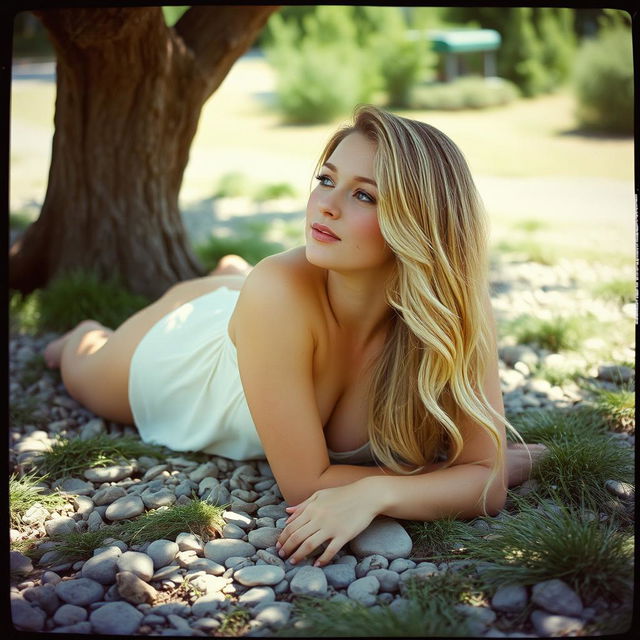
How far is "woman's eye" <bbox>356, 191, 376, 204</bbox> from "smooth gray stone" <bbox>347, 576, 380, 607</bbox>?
122 cm

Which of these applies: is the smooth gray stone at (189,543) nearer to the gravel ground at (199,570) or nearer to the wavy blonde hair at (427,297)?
the gravel ground at (199,570)

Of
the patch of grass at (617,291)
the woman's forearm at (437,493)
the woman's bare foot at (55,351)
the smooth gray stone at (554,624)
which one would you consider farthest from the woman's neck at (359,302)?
the patch of grass at (617,291)

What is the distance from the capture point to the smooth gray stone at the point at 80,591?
7.27 ft

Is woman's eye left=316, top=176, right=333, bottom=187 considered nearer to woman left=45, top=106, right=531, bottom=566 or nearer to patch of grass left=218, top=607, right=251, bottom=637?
woman left=45, top=106, right=531, bottom=566

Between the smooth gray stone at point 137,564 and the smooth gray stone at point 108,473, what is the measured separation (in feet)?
2.43

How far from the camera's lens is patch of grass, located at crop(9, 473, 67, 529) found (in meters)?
2.74

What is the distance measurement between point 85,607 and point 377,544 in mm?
954

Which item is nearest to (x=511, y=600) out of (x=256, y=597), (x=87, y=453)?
(x=256, y=597)

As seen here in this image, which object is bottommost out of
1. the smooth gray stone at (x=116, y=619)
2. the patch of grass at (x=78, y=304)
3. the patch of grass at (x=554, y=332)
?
the smooth gray stone at (x=116, y=619)

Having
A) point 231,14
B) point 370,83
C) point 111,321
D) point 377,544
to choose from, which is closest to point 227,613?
point 377,544

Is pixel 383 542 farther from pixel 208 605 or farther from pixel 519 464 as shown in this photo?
pixel 519 464

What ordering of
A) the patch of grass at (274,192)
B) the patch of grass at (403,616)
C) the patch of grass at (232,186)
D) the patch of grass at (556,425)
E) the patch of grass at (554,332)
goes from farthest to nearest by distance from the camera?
the patch of grass at (232,186)
the patch of grass at (274,192)
the patch of grass at (554,332)
the patch of grass at (556,425)
the patch of grass at (403,616)

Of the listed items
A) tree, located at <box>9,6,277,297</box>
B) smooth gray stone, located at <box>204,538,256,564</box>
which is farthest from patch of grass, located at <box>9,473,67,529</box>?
tree, located at <box>9,6,277,297</box>

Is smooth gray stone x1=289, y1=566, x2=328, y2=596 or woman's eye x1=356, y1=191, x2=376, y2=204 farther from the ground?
woman's eye x1=356, y1=191, x2=376, y2=204
